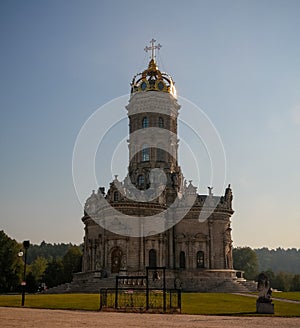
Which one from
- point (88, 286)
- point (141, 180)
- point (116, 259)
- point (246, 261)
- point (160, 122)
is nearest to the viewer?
point (88, 286)

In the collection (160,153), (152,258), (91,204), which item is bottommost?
(152,258)

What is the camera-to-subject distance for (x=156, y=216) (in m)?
55.5

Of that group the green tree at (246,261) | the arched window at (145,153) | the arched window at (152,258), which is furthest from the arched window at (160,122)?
the green tree at (246,261)

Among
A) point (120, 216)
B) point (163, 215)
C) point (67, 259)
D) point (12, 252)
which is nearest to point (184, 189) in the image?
point (163, 215)

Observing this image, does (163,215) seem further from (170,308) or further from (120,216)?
(170,308)

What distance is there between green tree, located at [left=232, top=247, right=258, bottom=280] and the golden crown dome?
4629 centimetres

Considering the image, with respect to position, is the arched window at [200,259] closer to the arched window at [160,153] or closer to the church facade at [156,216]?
the church facade at [156,216]

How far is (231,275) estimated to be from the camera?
57.0 meters

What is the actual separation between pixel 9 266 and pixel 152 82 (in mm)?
31190

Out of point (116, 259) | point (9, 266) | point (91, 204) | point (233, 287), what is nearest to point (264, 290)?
point (233, 287)

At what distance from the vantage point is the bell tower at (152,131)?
63.3m

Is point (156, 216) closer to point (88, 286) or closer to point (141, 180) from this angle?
point (141, 180)

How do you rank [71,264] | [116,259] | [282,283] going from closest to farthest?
[116,259] < [71,264] < [282,283]

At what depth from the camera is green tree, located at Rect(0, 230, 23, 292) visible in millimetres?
63031
